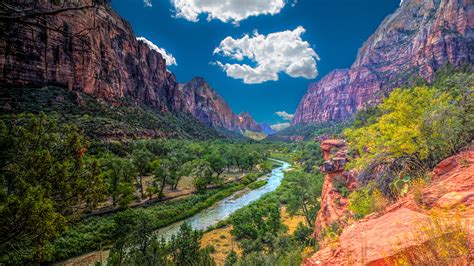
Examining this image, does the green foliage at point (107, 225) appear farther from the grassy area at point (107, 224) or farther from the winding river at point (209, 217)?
the winding river at point (209, 217)

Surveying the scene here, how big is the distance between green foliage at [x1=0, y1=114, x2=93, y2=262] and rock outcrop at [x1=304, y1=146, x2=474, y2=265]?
7.37 m

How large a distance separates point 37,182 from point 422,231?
10.3m

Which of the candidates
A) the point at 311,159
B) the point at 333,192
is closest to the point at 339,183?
the point at 333,192

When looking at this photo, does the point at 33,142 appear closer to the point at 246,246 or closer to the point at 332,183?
the point at 246,246

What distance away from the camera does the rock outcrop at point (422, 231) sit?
9.31 ft

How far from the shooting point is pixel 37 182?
25.8 feet

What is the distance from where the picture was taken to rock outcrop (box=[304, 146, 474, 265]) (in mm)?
2838

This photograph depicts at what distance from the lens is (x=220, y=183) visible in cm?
4819

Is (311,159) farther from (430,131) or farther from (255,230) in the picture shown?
(430,131)

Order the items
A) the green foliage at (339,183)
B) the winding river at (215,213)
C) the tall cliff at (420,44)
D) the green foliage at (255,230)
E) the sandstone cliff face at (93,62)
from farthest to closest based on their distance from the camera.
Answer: the tall cliff at (420,44) → the sandstone cliff face at (93,62) → the winding river at (215,213) → the green foliage at (255,230) → the green foliage at (339,183)

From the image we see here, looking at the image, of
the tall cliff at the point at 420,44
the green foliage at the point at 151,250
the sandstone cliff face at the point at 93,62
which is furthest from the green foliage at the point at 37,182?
the tall cliff at the point at 420,44

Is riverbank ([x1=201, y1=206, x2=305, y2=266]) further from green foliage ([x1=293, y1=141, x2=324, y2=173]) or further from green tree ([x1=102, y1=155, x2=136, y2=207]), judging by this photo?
green tree ([x1=102, y1=155, x2=136, y2=207])

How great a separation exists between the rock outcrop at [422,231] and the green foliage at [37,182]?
737 cm

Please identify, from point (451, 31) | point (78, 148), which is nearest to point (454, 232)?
point (78, 148)
